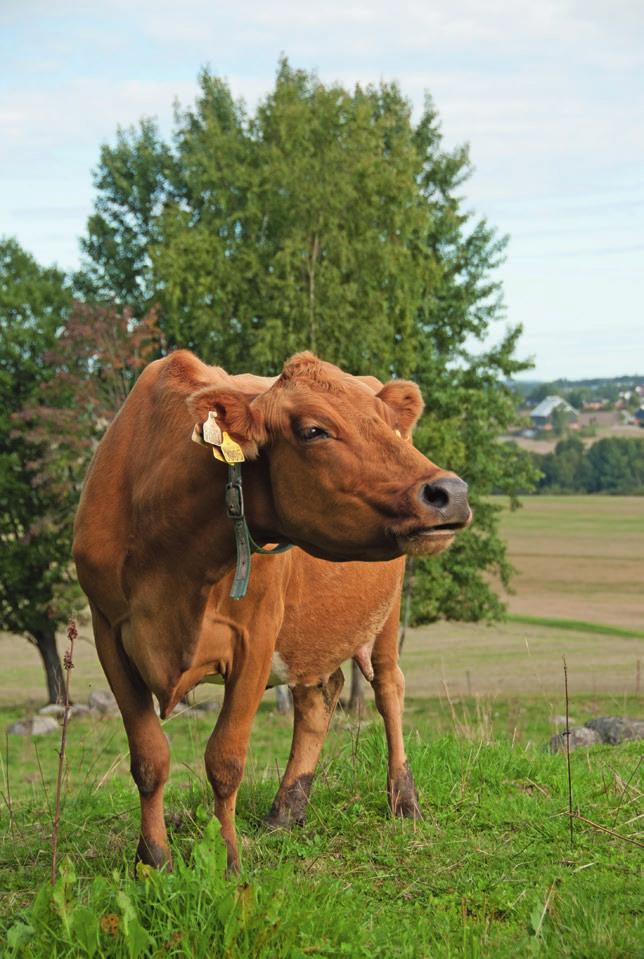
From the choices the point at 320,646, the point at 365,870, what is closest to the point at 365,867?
the point at 365,870

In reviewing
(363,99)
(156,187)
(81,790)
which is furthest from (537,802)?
(156,187)

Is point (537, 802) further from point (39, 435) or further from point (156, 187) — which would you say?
point (156, 187)

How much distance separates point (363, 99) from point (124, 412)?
1207 inches

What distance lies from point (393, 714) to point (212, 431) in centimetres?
339

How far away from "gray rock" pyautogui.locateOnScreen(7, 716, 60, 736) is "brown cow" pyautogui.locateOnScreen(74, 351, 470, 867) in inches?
935

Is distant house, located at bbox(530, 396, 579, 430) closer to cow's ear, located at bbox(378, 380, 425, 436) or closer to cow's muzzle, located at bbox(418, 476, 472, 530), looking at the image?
cow's ear, located at bbox(378, 380, 425, 436)

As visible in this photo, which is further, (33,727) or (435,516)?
(33,727)

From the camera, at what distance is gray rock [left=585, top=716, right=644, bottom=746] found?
38.2ft

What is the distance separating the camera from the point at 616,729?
39.3 ft

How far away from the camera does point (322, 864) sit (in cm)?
580

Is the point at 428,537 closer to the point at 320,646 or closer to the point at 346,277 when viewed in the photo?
the point at 320,646

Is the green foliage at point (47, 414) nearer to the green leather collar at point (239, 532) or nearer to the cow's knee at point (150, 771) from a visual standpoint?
the cow's knee at point (150, 771)

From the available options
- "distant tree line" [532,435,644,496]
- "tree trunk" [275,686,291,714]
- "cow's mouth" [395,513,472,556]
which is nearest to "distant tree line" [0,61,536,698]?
"tree trunk" [275,686,291,714]

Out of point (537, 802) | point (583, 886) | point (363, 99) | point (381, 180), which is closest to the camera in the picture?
point (583, 886)
